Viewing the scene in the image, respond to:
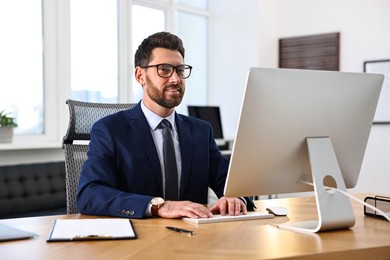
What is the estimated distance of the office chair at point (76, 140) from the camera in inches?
82.1

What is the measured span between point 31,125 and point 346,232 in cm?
350

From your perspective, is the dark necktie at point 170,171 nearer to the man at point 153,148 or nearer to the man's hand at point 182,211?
the man at point 153,148

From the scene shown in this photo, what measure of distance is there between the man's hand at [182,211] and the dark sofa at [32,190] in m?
2.38

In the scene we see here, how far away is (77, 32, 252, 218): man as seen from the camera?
1828mm

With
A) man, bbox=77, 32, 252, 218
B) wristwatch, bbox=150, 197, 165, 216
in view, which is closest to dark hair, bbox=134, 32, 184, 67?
man, bbox=77, 32, 252, 218

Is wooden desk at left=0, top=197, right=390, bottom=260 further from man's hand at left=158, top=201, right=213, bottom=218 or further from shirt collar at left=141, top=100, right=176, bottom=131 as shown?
shirt collar at left=141, top=100, right=176, bottom=131

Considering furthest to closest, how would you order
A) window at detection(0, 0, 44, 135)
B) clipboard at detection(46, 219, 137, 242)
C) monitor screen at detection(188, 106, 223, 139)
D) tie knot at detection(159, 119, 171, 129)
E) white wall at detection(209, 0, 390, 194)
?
monitor screen at detection(188, 106, 223, 139), white wall at detection(209, 0, 390, 194), window at detection(0, 0, 44, 135), tie knot at detection(159, 119, 171, 129), clipboard at detection(46, 219, 137, 242)

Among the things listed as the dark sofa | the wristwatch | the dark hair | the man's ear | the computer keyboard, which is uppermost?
the dark hair

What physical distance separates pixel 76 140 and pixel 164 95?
1.60ft

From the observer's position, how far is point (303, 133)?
1.53 metres

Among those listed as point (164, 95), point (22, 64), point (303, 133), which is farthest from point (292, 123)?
point (22, 64)

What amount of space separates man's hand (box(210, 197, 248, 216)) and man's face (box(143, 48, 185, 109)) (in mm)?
474

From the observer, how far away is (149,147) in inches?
77.4

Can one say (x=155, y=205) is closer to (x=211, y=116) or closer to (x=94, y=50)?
(x=94, y=50)
